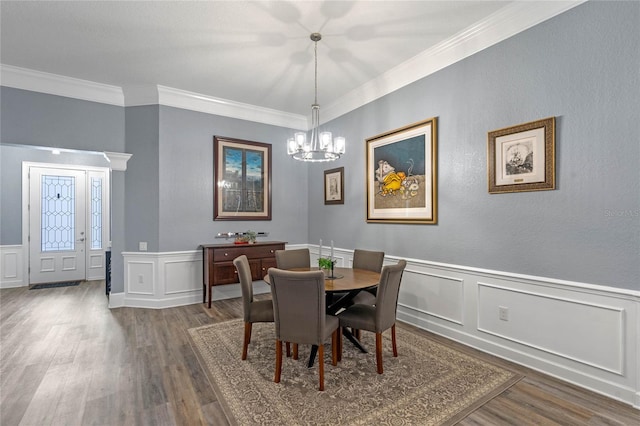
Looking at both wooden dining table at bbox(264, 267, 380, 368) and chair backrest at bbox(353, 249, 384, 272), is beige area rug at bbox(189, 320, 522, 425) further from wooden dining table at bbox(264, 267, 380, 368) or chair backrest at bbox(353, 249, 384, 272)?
chair backrest at bbox(353, 249, 384, 272)

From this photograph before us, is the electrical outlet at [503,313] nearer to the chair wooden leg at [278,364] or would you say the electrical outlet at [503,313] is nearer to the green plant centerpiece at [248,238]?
the chair wooden leg at [278,364]

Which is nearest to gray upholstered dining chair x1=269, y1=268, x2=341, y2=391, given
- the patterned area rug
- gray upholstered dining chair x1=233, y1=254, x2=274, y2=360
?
gray upholstered dining chair x1=233, y1=254, x2=274, y2=360

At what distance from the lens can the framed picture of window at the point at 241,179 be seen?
4.95 m

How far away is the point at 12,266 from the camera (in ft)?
18.5

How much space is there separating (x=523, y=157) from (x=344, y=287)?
75.1 inches

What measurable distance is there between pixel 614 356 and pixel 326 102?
4407 mm

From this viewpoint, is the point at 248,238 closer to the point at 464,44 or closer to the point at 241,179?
the point at 241,179

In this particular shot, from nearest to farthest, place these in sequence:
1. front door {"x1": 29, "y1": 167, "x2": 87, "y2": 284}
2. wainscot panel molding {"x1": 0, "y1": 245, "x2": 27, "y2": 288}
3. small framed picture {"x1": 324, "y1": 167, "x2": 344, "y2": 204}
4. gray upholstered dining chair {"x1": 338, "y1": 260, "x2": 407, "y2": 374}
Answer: gray upholstered dining chair {"x1": 338, "y1": 260, "x2": 407, "y2": 374} < small framed picture {"x1": 324, "y1": 167, "x2": 344, "y2": 204} < wainscot panel molding {"x1": 0, "y1": 245, "x2": 27, "y2": 288} < front door {"x1": 29, "y1": 167, "x2": 87, "y2": 284}

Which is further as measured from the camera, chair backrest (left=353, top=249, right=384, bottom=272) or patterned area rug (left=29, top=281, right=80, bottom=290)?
patterned area rug (left=29, top=281, right=80, bottom=290)

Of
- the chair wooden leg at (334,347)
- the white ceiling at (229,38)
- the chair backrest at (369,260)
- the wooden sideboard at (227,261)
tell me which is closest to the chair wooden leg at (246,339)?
the chair wooden leg at (334,347)

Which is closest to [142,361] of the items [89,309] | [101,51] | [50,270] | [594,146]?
[89,309]

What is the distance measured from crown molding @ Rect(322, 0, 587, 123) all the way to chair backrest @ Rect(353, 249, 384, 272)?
2089mm

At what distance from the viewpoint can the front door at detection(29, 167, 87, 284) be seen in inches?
231

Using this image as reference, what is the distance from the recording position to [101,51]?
136 inches
